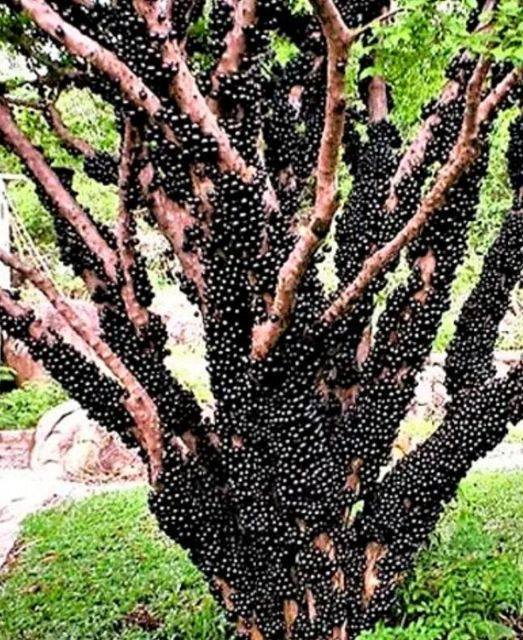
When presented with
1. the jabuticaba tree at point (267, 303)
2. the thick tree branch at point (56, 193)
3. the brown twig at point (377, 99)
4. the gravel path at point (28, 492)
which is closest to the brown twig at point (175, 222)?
the jabuticaba tree at point (267, 303)

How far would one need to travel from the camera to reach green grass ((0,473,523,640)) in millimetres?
4270

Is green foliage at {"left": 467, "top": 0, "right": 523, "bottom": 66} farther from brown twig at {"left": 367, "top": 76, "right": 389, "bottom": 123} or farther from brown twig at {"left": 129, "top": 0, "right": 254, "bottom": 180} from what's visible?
brown twig at {"left": 367, "top": 76, "right": 389, "bottom": 123}

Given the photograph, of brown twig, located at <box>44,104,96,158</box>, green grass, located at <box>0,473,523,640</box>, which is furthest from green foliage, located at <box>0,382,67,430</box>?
brown twig, located at <box>44,104,96,158</box>

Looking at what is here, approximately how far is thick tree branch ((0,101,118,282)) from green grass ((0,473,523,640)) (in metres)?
2.04

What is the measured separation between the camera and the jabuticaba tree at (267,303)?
11.8 feet

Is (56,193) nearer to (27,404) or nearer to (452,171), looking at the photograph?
(452,171)

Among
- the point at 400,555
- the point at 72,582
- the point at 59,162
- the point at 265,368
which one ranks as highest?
the point at 59,162

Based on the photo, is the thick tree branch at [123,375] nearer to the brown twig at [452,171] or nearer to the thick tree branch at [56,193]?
the thick tree branch at [56,193]

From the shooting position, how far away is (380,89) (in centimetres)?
457

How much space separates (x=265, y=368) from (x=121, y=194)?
114 cm

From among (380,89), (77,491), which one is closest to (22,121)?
(380,89)

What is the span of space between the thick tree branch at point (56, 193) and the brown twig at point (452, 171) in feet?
3.94

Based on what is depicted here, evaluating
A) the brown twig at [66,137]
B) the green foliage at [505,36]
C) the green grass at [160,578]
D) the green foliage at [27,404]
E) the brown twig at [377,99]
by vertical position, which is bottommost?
the green grass at [160,578]

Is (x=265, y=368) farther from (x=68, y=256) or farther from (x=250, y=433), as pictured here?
(x=68, y=256)
